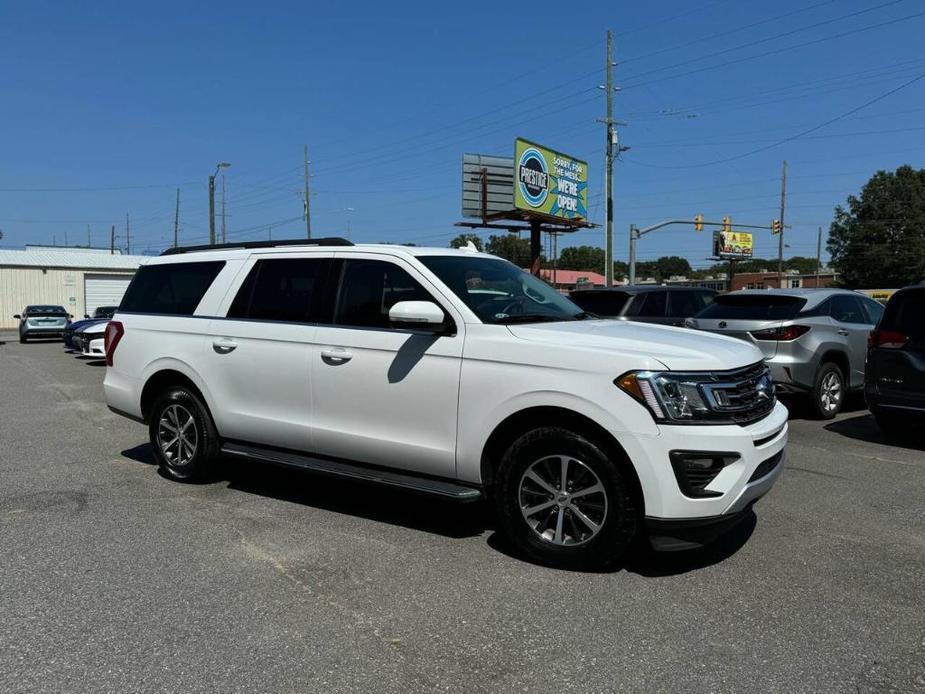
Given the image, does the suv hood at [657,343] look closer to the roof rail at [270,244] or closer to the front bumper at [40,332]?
the roof rail at [270,244]

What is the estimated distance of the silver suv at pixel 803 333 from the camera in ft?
28.9

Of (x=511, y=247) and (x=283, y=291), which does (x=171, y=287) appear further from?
(x=511, y=247)

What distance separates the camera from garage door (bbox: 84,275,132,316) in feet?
162

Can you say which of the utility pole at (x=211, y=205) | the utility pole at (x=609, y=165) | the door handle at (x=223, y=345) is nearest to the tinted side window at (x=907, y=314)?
the door handle at (x=223, y=345)

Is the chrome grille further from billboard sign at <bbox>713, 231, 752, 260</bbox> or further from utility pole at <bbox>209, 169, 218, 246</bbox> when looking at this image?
billboard sign at <bbox>713, 231, 752, 260</bbox>

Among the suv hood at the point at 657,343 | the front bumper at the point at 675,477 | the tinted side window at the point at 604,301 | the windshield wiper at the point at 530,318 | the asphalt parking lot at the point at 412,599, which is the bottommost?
the asphalt parking lot at the point at 412,599

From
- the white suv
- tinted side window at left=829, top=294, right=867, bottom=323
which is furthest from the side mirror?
tinted side window at left=829, top=294, right=867, bottom=323

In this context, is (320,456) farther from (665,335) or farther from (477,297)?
(665,335)

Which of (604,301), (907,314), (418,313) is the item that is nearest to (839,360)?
(907,314)

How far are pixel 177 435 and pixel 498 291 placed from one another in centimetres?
308

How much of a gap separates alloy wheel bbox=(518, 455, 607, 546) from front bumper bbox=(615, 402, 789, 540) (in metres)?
0.28

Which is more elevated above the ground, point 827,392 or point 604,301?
point 604,301

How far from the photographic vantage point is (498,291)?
193 inches

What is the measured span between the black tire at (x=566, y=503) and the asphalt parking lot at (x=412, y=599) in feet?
0.48
